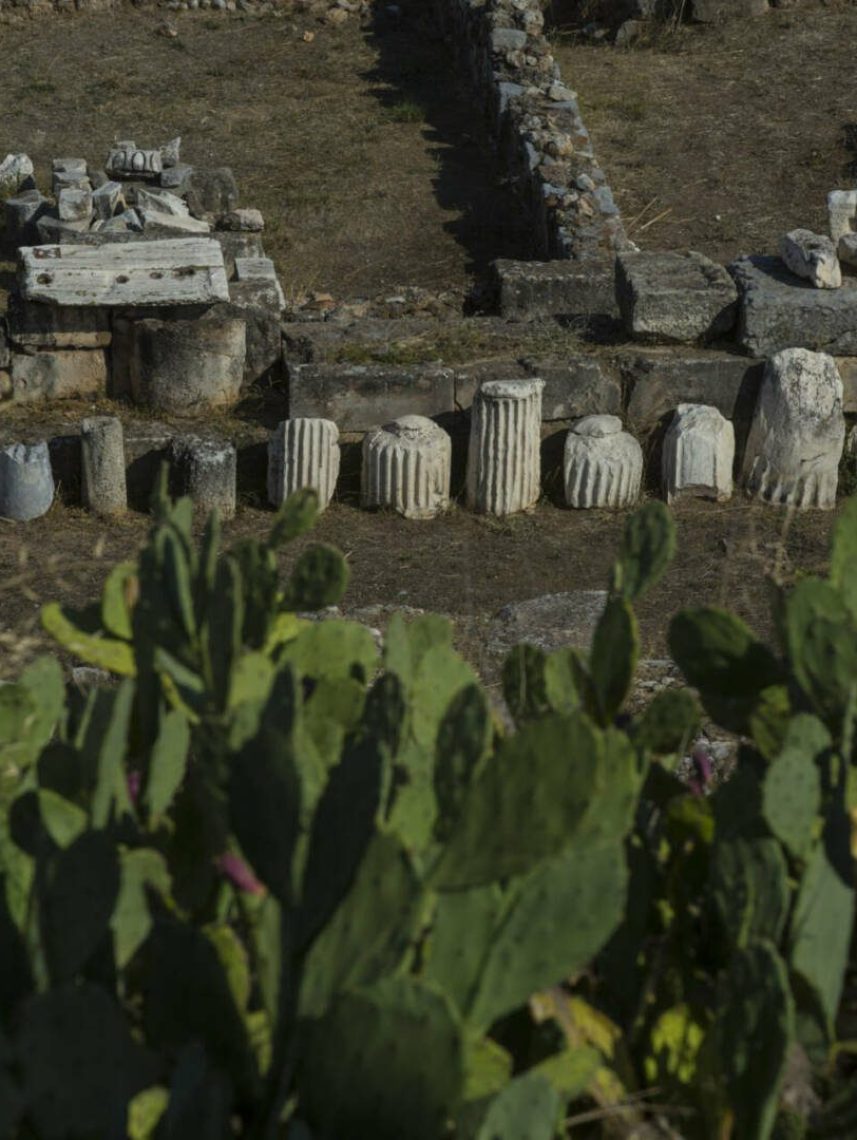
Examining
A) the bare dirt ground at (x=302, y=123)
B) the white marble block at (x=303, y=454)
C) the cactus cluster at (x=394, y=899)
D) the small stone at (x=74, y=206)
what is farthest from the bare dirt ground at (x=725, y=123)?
the cactus cluster at (x=394, y=899)

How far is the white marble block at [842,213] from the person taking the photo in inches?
336

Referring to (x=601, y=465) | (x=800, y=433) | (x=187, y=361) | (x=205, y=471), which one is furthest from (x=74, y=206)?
(x=800, y=433)

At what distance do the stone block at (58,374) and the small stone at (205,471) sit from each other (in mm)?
949

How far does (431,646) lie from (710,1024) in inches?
21.2

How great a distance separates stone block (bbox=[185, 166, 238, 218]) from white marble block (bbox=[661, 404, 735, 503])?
4.12 m

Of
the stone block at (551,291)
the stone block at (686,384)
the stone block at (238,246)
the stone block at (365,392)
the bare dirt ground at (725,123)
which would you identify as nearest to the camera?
the stone block at (365,392)

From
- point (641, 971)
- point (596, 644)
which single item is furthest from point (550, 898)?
point (596, 644)

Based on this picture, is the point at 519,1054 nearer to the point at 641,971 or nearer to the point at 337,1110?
the point at 641,971

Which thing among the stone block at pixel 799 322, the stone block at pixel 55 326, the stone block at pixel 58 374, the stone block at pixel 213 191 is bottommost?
the stone block at pixel 58 374

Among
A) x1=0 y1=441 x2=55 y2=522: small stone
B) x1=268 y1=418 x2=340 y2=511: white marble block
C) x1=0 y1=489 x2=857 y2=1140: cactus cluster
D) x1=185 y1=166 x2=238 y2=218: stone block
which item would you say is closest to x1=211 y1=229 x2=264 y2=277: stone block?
x1=185 y1=166 x2=238 y2=218: stone block

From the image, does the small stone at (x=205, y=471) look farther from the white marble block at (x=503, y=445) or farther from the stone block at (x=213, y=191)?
the stone block at (x=213, y=191)

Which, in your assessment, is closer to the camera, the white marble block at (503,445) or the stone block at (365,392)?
the white marble block at (503,445)

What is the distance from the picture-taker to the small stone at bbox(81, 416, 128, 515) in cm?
705

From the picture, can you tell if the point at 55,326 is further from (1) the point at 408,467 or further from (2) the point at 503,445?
(2) the point at 503,445
